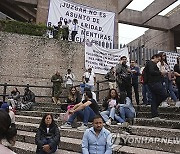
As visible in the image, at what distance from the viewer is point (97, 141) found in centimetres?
345

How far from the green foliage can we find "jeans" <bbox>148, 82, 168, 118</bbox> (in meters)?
6.93

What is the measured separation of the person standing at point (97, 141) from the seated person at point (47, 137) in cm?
70

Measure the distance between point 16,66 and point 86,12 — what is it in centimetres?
478

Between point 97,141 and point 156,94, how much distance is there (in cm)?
179

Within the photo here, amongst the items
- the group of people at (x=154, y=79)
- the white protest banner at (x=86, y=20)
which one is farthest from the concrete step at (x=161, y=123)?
the white protest banner at (x=86, y=20)

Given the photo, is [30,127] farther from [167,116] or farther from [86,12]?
[86,12]

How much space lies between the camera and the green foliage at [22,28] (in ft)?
32.8

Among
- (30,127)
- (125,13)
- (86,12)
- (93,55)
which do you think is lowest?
(30,127)

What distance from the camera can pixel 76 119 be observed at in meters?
5.33

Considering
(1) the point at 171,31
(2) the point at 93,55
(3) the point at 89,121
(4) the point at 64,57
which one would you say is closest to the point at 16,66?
(4) the point at 64,57

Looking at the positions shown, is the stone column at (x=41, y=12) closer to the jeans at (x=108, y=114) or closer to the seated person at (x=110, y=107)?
the seated person at (x=110, y=107)

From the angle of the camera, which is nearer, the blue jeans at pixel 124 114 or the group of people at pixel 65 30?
the blue jeans at pixel 124 114

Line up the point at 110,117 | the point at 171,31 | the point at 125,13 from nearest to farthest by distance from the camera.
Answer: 1. the point at 110,117
2. the point at 125,13
3. the point at 171,31

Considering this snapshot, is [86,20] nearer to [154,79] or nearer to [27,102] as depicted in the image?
[27,102]
